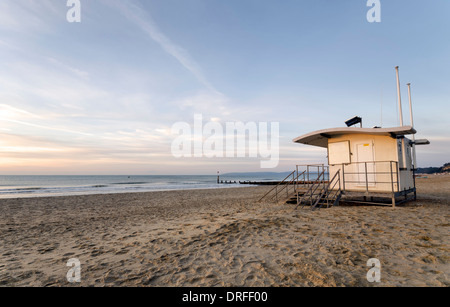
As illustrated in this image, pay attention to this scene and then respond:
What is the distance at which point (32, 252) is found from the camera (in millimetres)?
5812

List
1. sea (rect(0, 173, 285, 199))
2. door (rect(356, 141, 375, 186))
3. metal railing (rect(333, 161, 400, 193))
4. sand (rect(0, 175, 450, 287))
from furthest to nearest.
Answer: sea (rect(0, 173, 285, 199)), door (rect(356, 141, 375, 186)), metal railing (rect(333, 161, 400, 193)), sand (rect(0, 175, 450, 287))

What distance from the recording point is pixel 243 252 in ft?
17.0

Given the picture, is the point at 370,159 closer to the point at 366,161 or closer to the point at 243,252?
the point at 366,161

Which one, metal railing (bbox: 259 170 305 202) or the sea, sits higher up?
metal railing (bbox: 259 170 305 202)

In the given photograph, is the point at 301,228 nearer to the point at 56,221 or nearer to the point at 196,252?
the point at 196,252

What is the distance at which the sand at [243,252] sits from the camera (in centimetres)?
392

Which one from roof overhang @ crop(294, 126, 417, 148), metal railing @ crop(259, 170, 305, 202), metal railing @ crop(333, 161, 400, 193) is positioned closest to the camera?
roof overhang @ crop(294, 126, 417, 148)

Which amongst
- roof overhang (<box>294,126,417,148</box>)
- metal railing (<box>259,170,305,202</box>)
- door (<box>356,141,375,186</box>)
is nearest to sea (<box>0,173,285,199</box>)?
metal railing (<box>259,170,305,202</box>)

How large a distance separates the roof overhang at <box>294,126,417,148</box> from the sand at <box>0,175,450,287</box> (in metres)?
3.46

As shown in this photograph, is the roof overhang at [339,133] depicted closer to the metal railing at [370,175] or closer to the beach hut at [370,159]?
the beach hut at [370,159]

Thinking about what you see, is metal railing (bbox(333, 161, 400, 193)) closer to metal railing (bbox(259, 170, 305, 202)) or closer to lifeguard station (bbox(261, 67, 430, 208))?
lifeguard station (bbox(261, 67, 430, 208))

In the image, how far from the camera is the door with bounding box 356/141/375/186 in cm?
1099

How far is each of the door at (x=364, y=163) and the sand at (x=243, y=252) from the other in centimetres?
270
